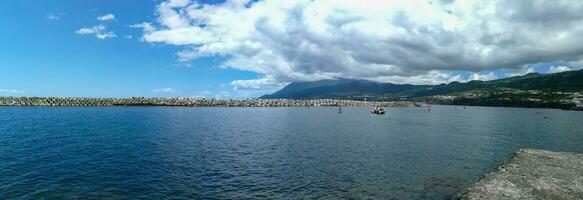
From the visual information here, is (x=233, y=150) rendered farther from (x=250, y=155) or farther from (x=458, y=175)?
(x=458, y=175)

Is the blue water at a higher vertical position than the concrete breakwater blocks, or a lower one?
lower

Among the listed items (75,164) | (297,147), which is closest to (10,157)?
(75,164)

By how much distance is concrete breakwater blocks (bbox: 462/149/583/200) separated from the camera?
86.4ft

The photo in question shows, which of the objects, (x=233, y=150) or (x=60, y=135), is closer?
(x=233, y=150)

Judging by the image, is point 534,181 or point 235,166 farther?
point 235,166

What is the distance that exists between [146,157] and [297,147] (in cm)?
2395

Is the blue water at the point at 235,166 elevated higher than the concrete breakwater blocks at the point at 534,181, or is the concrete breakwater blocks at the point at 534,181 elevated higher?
the concrete breakwater blocks at the point at 534,181

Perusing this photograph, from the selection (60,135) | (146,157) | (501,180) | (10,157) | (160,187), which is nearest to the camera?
(501,180)

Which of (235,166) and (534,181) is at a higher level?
(534,181)

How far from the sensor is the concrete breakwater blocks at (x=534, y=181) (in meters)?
26.3

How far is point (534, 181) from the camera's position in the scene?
30266 millimetres

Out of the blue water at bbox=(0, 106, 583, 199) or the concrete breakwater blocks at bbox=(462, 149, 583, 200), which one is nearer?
the concrete breakwater blocks at bbox=(462, 149, 583, 200)

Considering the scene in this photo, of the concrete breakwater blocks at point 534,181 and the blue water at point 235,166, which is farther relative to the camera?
the blue water at point 235,166

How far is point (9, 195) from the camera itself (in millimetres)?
31859
